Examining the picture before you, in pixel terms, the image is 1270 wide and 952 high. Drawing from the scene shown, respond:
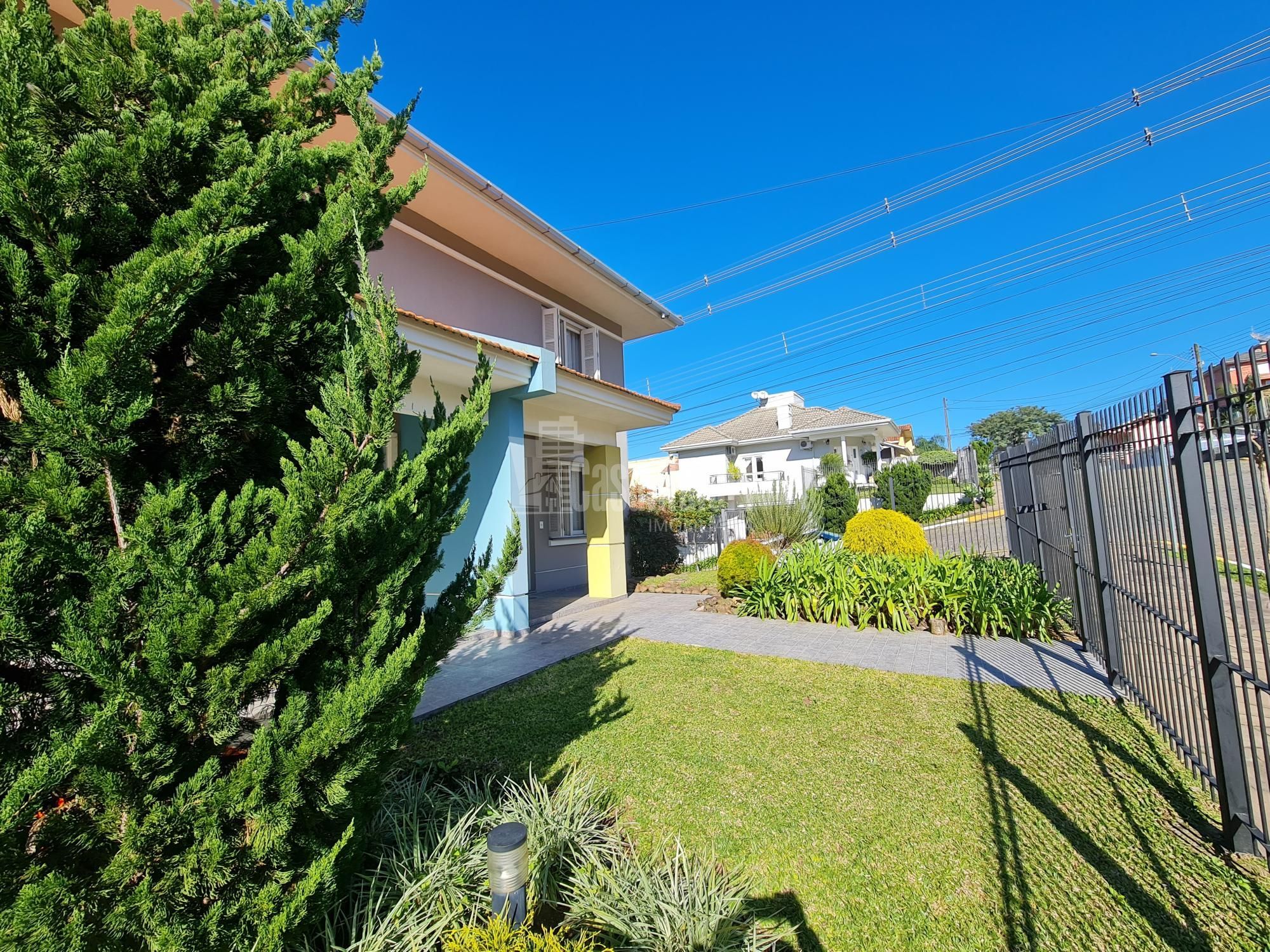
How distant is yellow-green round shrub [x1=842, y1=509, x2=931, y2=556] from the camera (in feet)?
33.1

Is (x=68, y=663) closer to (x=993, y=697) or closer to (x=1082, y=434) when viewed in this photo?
(x=993, y=697)

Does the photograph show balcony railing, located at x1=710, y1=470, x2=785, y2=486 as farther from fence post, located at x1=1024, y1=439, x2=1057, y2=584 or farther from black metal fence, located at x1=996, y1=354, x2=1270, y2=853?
black metal fence, located at x1=996, y1=354, x2=1270, y2=853

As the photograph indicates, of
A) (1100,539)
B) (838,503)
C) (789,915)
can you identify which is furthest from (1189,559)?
(838,503)

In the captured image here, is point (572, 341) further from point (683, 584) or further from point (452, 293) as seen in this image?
point (683, 584)

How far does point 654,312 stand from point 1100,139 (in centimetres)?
1124

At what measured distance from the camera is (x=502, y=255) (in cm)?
981

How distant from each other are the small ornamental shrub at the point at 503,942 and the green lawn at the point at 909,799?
1.26 metres

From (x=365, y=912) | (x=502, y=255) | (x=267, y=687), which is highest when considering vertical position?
Answer: (x=502, y=255)

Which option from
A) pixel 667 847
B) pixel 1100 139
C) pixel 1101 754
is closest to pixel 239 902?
pixel 667 847

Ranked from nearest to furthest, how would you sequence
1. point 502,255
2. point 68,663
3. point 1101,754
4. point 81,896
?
point 81,896
point 68,663
point 1101,754
point 502,255

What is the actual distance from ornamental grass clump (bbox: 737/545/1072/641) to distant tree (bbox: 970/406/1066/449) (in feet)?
255

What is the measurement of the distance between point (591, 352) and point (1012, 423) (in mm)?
84743

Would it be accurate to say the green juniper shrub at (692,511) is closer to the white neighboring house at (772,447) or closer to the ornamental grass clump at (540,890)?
the white neighboring house at (772,447)

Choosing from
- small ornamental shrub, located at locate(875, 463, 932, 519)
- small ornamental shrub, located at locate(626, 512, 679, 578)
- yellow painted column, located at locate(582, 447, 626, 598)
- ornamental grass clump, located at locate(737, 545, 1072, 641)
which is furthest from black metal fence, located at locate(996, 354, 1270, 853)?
small ornamental shrub, located at locate(875, 463, 932, 519)
